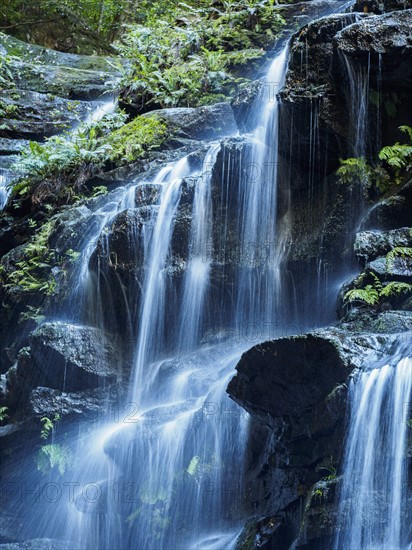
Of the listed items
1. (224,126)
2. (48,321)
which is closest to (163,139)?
(224,126)

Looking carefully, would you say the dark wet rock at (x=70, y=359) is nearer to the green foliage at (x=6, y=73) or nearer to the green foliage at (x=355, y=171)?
the green foliage at (x=355, y=171)

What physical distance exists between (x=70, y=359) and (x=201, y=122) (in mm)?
5775

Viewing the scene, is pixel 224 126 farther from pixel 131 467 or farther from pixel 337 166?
pixel 131 467

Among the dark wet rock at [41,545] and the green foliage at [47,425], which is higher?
the green foliage at [47,425]

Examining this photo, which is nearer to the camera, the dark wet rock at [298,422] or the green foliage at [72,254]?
the dark wet rock at [298,422]

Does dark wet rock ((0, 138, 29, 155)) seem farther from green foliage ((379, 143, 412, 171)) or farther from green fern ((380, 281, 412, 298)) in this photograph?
green fern ((380, 281, 412, 298))

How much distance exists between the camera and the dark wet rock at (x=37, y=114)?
16.8m

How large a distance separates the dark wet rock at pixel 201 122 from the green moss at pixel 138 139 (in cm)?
21

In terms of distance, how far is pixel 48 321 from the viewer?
1010cm

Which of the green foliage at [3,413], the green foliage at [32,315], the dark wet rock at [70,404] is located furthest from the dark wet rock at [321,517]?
the green foliage at [32,315]

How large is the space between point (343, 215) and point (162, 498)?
4.30m

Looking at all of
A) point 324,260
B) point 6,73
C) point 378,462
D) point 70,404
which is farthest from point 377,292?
point 6,73

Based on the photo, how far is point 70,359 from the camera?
917cm

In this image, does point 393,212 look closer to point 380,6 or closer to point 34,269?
point 380,6
